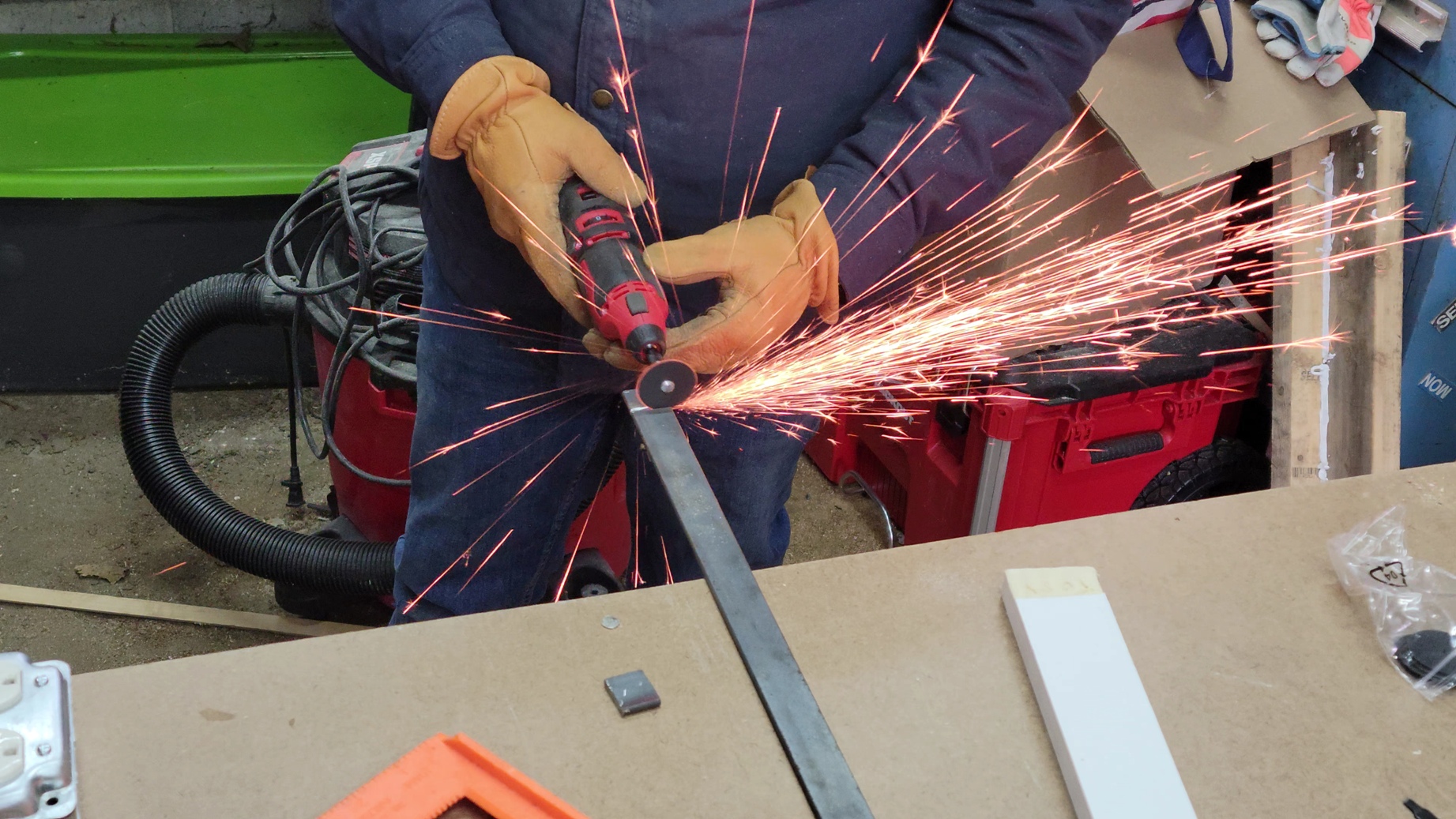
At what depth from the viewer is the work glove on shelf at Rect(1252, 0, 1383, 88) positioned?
2283mm

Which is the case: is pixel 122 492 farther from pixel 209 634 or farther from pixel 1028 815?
pixel 1028 815

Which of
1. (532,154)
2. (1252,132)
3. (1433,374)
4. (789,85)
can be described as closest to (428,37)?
(532,154)

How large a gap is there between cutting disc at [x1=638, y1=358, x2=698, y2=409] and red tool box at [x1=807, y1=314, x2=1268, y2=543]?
1.08 metres

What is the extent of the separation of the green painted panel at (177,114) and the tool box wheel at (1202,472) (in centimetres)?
223

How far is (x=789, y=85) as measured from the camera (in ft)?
5.19

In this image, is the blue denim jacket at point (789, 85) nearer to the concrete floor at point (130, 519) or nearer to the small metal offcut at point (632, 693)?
the small metal offcut at point (632, 693)

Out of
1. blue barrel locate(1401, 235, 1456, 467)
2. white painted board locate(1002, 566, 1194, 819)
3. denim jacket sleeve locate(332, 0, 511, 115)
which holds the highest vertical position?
denim jacket sleeve locate(332, 0, 511, 115)

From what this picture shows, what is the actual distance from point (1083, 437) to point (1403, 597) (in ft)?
3.88

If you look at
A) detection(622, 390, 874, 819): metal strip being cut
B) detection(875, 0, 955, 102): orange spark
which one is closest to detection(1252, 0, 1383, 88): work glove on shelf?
detection(875, 0, 955, 102): orange spark

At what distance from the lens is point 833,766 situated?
3.35 feet

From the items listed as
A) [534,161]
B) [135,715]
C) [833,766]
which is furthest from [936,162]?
[135,715]

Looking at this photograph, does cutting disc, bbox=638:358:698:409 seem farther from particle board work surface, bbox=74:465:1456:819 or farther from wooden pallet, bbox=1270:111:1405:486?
wooden pallet, bbox=1270:111:1405:486

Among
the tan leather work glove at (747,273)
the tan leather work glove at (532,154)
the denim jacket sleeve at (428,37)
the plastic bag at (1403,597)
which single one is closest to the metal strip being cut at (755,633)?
the tan leather work glove at (747,273)

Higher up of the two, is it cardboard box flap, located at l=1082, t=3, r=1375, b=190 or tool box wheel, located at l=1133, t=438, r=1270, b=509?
cardboard box flap, located at l=1082, t=3, r=1375, b=190
